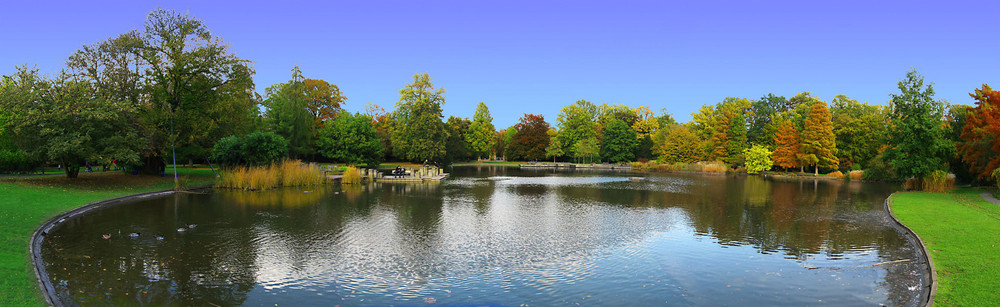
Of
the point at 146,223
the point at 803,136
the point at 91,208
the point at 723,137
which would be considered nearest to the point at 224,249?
the point at 146,223

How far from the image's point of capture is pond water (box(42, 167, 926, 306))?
8750mm

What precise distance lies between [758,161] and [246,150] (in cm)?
4759

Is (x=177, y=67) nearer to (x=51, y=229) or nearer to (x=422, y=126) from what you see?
(x=51, y=229)

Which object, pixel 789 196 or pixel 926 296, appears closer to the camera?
pixel 926 296

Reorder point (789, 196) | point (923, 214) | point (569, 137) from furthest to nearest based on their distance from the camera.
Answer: point (569, 137) → point (789, 196) → point (923, 214)

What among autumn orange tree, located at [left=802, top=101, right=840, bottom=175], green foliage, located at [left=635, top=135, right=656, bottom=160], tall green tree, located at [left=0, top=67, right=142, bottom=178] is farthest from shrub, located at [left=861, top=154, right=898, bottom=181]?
tall green tree, located at [left=0, top=67, right=142, bottom=178]

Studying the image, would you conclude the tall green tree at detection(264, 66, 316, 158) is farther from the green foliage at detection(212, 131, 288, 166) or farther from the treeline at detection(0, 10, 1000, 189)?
the green foliage at detection(212, 131, 288, 166)

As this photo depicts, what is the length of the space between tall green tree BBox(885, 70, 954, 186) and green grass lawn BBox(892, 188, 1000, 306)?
18.6 ft

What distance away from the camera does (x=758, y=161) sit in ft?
172

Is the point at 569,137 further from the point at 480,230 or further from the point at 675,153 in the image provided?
the point at 480,230

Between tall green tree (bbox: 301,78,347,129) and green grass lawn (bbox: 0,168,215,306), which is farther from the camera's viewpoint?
tall green tree (bbox: 301,78,347,129)

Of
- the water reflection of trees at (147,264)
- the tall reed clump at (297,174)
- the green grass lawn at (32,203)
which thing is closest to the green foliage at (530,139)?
the tall reed clump at (297,174)

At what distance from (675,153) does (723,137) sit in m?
6.10

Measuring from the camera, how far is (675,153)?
63.9 meters
